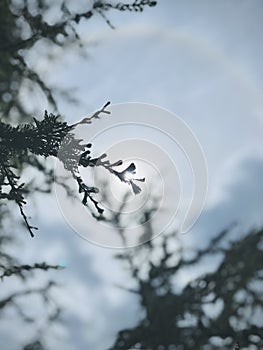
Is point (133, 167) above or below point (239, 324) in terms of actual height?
below

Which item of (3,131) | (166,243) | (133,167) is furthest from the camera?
(166,243)

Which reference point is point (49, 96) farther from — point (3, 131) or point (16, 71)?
point (3, 131)

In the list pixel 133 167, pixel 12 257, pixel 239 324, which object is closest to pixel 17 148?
Answer: pixel 133 167

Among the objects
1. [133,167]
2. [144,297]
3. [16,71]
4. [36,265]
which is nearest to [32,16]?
[16,71]

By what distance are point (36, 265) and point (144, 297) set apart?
4.31 meters

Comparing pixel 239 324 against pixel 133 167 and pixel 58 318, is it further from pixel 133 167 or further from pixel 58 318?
pixel 133 167

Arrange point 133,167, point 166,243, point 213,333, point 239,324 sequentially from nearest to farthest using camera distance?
point 133,167 → point 213,333 → point 239,324 → point 166,243

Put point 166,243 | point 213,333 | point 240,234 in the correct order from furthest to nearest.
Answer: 1. point 166,243
2. point 240,234
3. point 213,333

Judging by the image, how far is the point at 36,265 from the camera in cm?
389

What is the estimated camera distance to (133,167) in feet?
7.75

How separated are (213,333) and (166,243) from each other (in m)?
3.03

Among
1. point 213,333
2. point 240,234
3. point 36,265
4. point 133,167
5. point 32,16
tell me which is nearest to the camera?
point 133,167

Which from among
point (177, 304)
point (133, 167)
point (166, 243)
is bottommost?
point (133, 167)

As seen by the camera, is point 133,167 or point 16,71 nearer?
point 133,167
